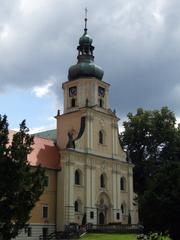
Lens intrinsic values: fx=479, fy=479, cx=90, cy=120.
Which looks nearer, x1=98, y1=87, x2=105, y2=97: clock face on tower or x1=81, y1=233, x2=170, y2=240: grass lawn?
x1=81, y1=233, x2=170, y2=240: grass lawn

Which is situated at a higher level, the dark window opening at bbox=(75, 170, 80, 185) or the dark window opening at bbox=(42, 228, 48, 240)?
the dark window opening at bbox=(75, 170, 80, 185)

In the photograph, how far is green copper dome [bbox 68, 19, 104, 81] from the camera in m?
65.4

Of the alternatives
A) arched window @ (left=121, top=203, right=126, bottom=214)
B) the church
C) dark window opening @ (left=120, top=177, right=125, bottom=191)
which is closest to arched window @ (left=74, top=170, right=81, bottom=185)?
the church

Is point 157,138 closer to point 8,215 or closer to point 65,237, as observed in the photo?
point 65,237

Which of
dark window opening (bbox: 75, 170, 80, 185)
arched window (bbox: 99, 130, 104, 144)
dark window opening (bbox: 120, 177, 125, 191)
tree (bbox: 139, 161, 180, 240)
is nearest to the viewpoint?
tree (bbox: 139, 161, 180, 240)

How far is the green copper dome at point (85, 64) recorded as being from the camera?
6538 cm

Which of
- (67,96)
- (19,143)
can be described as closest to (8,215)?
(19,143)

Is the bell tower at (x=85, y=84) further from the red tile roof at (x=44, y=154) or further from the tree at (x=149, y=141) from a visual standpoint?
the tree at (x=149, y=141)

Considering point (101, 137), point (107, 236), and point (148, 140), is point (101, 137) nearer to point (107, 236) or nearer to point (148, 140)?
point (148, 140)

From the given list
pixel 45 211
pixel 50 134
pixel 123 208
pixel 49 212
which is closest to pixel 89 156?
pixel 49 212

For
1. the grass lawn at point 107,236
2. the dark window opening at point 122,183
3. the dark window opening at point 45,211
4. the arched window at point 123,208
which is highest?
the dark window opening at point 122,183

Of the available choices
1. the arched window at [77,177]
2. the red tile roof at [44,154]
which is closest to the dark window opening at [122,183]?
the arched window at [77,177]

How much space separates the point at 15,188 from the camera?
28.5m

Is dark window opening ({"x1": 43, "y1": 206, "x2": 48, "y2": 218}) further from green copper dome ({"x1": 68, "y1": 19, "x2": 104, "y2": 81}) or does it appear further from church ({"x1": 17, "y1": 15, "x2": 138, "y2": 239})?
green copper dome ({"x1": 68, "y1": 19, "x2": 104, "y2": 81})
